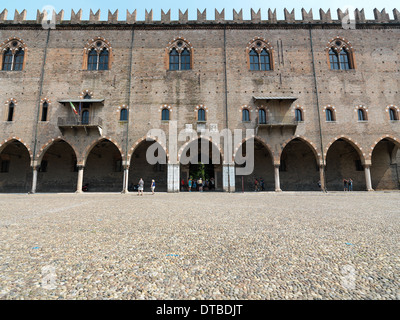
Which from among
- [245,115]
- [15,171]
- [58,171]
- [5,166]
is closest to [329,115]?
[245,115]

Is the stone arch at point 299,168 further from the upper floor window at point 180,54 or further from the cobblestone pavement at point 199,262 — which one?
the cobblestone pavement at point 199,262

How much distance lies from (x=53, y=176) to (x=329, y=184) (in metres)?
30.1

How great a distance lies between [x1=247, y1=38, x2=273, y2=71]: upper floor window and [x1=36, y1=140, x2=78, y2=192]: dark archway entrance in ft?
70.4

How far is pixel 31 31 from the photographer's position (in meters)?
21.6

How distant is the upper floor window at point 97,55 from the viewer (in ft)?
70.4

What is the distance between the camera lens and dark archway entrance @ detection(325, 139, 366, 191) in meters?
22.5

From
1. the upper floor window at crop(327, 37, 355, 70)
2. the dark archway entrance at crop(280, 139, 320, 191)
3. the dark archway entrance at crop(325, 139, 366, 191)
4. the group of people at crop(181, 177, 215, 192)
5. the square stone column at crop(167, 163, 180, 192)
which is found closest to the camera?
the square stone column at crop(167, 163, 180, 192)

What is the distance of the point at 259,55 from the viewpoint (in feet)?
70.7

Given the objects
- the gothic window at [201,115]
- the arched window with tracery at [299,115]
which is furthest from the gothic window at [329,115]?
the gothic window at [201,115]

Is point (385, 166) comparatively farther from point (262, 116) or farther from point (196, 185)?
point (196, 185)

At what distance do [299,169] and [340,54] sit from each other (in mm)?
12366

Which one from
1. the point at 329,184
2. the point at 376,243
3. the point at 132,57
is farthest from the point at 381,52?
the point at 376,243

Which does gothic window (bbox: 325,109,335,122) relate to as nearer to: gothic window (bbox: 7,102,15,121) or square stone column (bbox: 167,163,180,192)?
square stone column (bbox: 167,163,180,192)

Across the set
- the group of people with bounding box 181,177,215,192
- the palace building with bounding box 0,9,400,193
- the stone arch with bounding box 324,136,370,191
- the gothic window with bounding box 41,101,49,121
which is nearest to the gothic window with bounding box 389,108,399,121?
the palace building with bounding box 0,9,400,193
